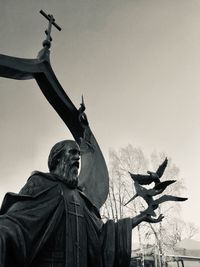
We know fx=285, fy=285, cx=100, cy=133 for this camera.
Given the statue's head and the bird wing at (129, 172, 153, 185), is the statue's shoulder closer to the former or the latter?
the statue's head

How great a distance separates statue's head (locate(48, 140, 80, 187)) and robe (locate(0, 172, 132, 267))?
0.13m

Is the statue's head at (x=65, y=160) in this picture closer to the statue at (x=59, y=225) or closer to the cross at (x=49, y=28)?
the statue at (x=59, y=225)

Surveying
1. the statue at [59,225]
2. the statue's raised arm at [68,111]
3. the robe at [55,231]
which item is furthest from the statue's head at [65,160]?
the statue's raised arm at [68,111]

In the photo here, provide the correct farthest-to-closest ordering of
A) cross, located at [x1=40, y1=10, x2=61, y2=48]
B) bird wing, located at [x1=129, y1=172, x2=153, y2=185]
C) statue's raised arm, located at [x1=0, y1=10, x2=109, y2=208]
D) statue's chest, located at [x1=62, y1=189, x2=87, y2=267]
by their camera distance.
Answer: cross, located at [x1=40, y1=10, x2=61, y2=48], statue's raised arm, located at [x1=0, y1=10, x2=109, y2=208], bird wing, located at [x1=129, y1=172, x2=153, y2=185], statue's chest, located at [x1=62, y1=189, x2=87, y2=267]

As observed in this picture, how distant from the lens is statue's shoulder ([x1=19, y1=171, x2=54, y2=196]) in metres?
3.50

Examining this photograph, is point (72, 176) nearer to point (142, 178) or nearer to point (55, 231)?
point (55, 231)

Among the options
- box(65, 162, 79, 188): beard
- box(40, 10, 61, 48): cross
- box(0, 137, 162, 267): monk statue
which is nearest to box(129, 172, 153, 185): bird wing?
box(0, 137, 162, 267): monk statue

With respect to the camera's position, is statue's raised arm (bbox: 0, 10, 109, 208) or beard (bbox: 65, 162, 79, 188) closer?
beard (bbox: 65, 162, 79, 188)

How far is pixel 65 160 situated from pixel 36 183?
496 millimetres

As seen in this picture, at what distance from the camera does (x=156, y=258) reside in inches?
626

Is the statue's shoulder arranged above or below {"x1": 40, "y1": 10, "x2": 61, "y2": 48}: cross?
below

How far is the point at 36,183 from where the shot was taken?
361 cm

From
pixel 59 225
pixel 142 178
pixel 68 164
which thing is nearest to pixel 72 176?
pixel 68 164

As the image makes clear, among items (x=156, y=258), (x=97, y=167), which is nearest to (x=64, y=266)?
(x=97, y=167)
